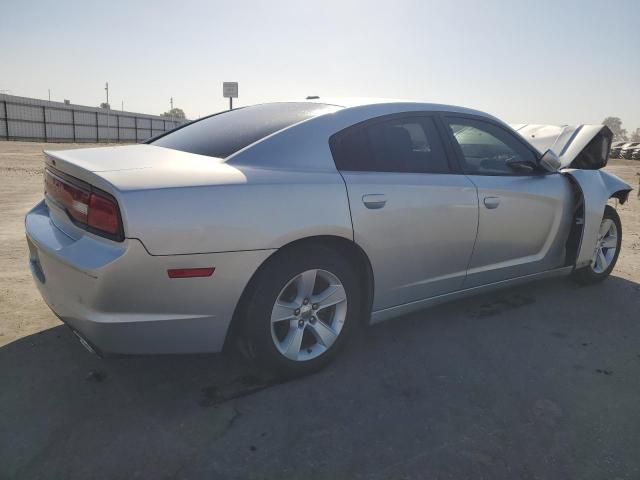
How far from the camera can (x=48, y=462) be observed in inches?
79.8

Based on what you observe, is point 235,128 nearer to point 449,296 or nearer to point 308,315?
point 308,315

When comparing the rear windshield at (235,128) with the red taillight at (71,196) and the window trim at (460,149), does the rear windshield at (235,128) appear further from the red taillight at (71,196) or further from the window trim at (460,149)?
the window trim at (460,149)

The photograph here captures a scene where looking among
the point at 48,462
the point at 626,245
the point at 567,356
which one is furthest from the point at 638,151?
the point at 48,462

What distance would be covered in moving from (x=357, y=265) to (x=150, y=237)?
1.21 metres

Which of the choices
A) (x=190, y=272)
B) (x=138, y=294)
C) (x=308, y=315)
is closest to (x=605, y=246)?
(x=308, y=315)

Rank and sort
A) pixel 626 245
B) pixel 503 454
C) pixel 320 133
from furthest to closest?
pixel 626 245 → pixel 320 133 → pixel 503 454

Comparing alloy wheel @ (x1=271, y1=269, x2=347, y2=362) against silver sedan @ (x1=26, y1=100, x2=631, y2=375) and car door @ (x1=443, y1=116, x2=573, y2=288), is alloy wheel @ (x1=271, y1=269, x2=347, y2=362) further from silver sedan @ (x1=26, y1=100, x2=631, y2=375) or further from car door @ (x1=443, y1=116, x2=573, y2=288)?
car door @ (x1=443, y1=116, x2=573, y2=288)

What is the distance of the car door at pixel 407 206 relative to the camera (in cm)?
277

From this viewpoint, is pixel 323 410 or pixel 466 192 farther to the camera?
pixel 466 192

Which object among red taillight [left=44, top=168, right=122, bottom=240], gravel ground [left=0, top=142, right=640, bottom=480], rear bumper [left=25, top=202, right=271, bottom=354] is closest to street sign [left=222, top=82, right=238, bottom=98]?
gravel ground [left=0, top=142, right=640, bottom=480]

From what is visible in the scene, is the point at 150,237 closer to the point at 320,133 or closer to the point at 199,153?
the point at 199,153

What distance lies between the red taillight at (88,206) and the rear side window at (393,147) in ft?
3.92

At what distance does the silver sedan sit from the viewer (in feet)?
7.17

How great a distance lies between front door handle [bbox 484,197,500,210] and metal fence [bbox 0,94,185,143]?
31845 mm
